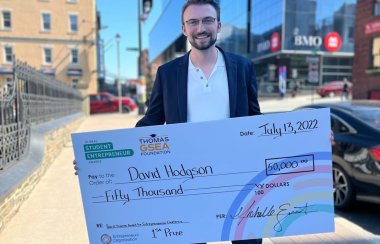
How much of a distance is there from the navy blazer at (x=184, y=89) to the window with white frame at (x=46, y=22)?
109 feet

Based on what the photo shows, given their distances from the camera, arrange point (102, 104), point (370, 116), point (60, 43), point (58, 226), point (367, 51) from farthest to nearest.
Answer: point (60, 43) → point (102, 104) → point (367, 51) → point (370, 116) → point (58, 226)

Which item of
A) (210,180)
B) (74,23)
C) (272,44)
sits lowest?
(210,180)

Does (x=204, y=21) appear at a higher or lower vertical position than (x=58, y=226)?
higher

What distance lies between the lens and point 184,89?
200 centimetres

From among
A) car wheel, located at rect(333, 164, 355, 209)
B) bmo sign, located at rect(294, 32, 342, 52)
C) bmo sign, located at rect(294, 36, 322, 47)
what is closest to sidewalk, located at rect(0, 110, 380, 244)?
car wheel, located at rect(333, 164, 355, 209)

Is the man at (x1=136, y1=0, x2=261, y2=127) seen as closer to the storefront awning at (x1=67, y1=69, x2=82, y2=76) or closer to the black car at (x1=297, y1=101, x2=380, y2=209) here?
the black car at (x1=297, y1=101, x2=380, y2=209)

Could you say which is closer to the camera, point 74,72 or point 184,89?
point 184,89

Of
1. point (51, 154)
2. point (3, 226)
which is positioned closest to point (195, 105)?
point (3, 226)

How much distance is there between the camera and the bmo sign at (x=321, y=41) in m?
33.9

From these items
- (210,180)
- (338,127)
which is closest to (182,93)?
(210,180)

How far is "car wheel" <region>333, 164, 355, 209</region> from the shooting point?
4.02 m

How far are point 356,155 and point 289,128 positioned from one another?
2.64 m

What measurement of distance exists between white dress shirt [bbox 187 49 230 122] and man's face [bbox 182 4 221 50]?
0.20 metres

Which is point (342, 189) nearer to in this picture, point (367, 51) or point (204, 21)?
point (204, 21)
